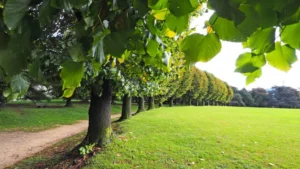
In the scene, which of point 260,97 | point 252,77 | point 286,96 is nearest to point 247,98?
point 260,97

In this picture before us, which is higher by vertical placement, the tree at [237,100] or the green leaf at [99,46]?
the tree at [237,100]

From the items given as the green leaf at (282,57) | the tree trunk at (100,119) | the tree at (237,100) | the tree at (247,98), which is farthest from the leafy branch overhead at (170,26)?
the tree at (237,100)

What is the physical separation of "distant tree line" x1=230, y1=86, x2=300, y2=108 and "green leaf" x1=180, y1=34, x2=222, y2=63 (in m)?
46.5

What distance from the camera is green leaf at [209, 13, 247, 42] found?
844mm

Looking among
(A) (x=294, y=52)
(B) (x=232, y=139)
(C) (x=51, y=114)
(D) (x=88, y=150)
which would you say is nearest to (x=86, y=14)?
(A) (x=294, y=52)

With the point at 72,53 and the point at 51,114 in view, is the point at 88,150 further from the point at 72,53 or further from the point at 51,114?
the point at 51,114

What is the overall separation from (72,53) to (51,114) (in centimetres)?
2307

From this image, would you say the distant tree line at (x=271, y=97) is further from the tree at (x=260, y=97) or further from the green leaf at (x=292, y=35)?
the green leaf at (x=292, y=35)

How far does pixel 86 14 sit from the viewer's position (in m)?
1.09

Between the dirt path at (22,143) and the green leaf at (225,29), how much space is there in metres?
9.56

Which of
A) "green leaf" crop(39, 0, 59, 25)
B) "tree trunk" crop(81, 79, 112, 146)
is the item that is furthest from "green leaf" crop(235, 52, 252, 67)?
"tree trunk" crop(81, 79, 112, 146)

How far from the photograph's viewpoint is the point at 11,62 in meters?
0.92

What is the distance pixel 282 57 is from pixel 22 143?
42.7ft

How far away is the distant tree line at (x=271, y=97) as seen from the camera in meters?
47.4
